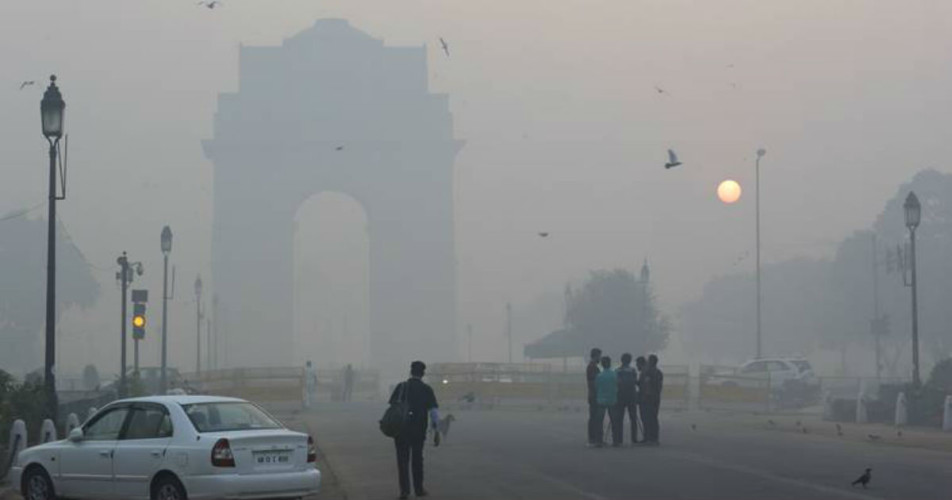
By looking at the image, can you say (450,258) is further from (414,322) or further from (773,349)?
(773,349)

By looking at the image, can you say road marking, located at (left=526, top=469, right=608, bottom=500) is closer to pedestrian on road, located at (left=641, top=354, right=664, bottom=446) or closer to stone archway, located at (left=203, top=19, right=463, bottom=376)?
pedestrian on road, located at (left=641, top=354, right=664, bottom=446)

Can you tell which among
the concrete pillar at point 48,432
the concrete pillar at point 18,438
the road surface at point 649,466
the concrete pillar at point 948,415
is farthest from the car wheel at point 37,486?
the concrete pillar at point 948,415

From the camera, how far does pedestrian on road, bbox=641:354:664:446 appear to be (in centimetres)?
2705

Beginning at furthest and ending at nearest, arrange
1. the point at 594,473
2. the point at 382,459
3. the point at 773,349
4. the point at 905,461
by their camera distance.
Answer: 1. the point at 773,349
2. the point at 382,459
3. the point at 905,461
4. the point at 594,473

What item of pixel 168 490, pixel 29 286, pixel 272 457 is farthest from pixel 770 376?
pixel 29 286

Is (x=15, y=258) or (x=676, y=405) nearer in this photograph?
(x=676, y=405)

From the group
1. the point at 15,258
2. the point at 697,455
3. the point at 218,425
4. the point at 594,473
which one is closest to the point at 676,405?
the point at 697,455

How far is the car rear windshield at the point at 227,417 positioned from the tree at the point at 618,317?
247 ft

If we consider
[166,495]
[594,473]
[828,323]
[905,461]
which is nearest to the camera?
[166,495]

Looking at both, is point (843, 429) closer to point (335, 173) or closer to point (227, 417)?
point (227, 417)

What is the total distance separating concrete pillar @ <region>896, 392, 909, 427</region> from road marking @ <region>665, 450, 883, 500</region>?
489 inches

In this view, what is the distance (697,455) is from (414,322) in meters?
73.5

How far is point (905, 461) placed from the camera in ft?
74.5

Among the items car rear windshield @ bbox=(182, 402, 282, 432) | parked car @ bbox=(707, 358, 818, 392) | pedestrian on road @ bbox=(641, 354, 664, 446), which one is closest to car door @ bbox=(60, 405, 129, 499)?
car rear windshield @ bbox=(182, 402, 282, 432)
